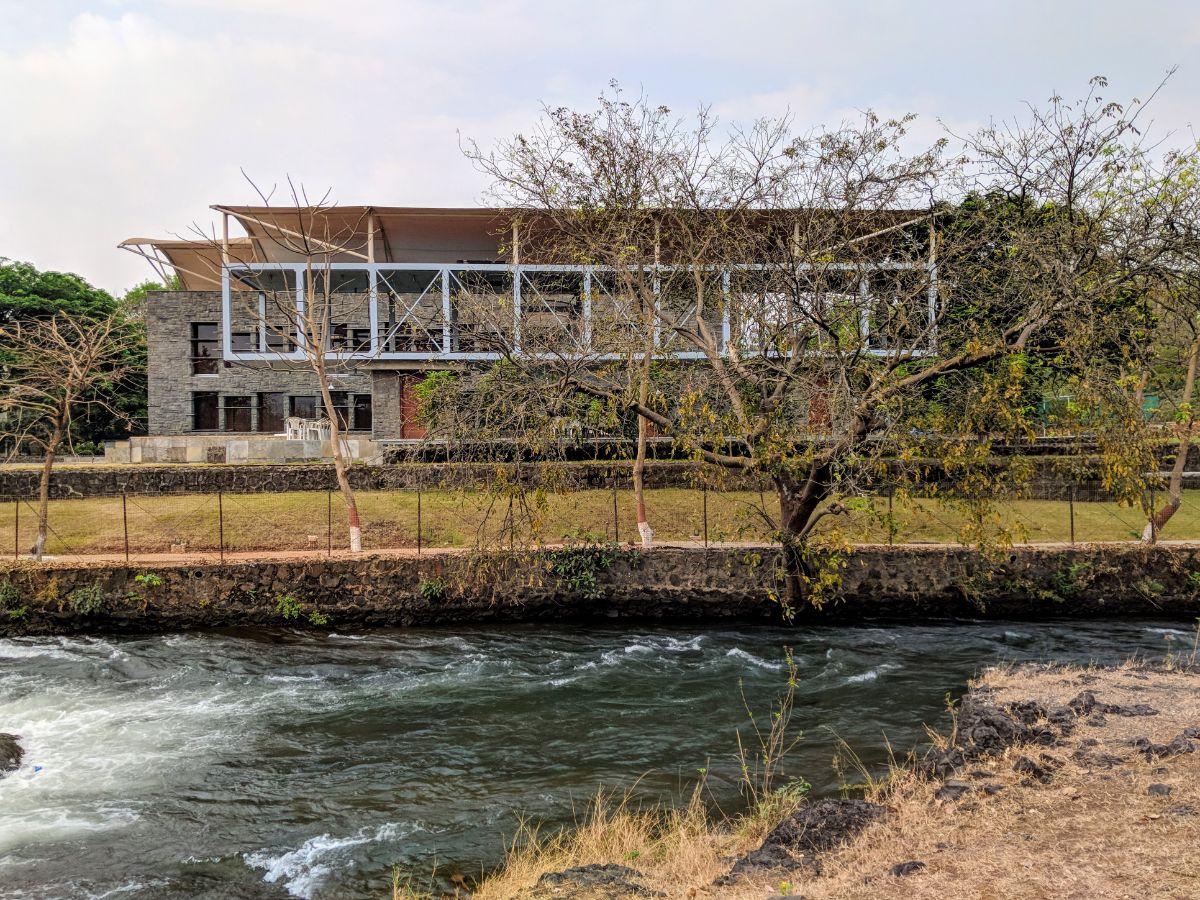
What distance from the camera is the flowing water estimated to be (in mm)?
7836

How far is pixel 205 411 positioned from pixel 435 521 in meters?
20.8

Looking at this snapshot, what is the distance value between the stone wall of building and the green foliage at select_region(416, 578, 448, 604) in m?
21.2

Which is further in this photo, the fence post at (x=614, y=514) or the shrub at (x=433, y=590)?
the fence post at (x=614, y=514)

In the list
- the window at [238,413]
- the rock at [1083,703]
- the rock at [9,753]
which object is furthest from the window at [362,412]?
the rock at [1083,703]

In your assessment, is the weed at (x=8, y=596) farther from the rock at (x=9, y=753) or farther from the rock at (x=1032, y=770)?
the rock at (x=1032, y=770)

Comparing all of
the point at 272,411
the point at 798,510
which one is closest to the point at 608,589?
the point at 798,510

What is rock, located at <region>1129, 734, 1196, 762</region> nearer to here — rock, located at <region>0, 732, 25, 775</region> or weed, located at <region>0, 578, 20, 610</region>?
rock, located at <region>0, 732, 25, 775</region>

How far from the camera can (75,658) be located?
1477 centimetres

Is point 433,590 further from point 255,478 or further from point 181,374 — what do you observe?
point 181,374

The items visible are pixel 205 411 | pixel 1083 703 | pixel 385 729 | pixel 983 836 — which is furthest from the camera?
pixel 205 411

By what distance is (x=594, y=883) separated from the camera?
6203 mm

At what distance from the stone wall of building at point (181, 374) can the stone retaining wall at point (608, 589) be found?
20.6 m

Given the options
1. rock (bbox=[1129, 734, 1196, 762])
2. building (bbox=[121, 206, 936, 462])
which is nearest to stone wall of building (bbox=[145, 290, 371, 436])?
building (bbox=[121, 206, 936, 462])

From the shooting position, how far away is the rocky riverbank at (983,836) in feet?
17.8
